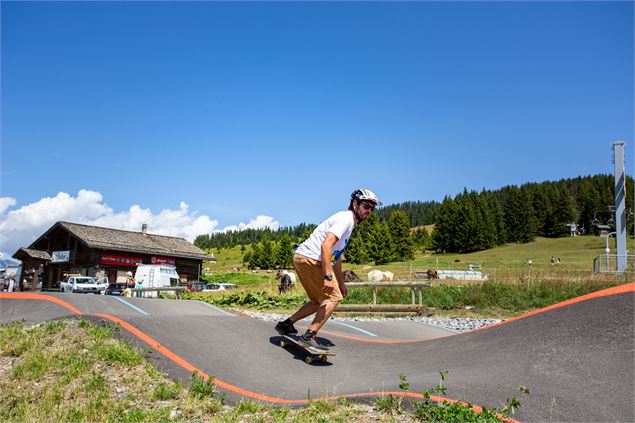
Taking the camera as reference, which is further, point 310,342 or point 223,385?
point 310,342

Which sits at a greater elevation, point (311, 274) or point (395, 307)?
point (311, 274)

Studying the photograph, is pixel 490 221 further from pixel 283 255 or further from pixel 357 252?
pixel 283 255

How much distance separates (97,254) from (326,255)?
146 ft

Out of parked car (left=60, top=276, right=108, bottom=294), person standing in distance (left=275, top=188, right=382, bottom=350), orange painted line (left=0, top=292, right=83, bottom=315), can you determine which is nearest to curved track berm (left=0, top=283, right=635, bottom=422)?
person standing in distance (left=275, top=188, right=382, bottom=350)

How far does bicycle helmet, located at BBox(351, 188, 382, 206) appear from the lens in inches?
254

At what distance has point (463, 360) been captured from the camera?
234 inches

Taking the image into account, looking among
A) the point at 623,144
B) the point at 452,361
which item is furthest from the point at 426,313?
the point at 623,144

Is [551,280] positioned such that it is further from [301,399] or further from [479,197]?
[479,197]

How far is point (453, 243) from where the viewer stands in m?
113

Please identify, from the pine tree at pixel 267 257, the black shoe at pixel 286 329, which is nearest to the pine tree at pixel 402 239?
the pine tree at pixel 267 257

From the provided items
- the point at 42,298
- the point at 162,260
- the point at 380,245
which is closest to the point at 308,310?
the point at 42,298

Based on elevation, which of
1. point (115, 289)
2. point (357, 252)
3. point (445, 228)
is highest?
point (445, 228)

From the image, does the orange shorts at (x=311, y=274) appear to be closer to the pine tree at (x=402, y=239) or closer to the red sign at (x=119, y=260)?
the red sign at (x=119, y=260)

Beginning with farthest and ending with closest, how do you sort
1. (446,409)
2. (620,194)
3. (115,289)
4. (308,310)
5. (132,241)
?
1. (132,241)
2. (115,289)
3. (620,194)
4. (308,310)
5. (446,409)
